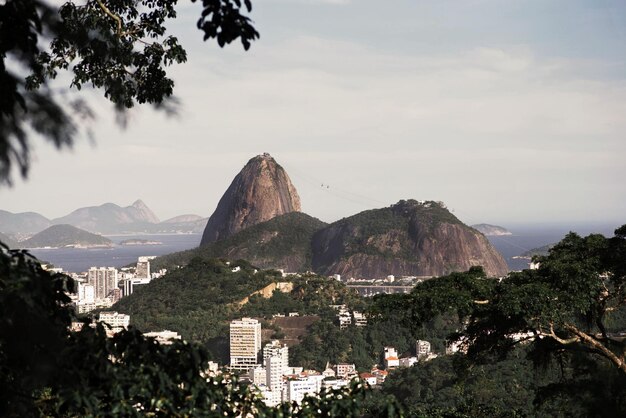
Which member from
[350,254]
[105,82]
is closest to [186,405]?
[105,82]

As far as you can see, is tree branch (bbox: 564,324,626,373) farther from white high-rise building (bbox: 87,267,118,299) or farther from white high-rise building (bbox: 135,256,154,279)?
white high-rise building (bbox: 87,267,118,299)

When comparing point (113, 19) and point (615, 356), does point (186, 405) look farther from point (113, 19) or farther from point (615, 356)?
point (615, 356)

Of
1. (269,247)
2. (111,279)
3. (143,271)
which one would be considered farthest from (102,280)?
(269,247)

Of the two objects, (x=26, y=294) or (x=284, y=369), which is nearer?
(x=26, y=294)

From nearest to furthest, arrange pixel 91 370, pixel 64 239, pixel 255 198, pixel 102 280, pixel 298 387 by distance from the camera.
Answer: pixel 91 370
pixel 298 387
pixel 102 280
pixel 255 198
pixel 64 239

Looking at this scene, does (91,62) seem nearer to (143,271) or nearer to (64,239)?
(143,271)

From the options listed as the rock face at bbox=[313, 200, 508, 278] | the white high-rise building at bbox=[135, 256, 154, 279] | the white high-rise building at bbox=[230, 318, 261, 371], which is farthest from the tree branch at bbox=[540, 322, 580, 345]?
the rock face at bbox=[313, 200, 508, 278]

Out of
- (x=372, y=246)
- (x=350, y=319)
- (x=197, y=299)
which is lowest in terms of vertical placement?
(x=350, y=319)
